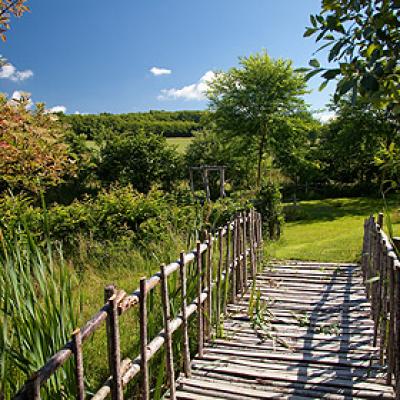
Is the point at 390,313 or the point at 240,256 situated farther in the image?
the point at 240,256

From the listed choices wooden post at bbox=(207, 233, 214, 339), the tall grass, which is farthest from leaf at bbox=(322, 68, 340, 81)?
wooden post at bbox=(207, 233, 214, 339)

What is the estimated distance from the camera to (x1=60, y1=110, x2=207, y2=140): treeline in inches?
1602

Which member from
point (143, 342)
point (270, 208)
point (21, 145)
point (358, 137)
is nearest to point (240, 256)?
point (143, 342)

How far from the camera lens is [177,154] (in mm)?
Result: 22594

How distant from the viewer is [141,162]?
69.5 ft

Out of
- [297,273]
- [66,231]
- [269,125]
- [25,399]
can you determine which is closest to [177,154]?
[269,125]

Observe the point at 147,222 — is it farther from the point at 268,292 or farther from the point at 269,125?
the point at 269,125

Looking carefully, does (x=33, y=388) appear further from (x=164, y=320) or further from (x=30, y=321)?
(x=164, y=320)

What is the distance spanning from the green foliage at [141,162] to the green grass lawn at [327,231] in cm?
750

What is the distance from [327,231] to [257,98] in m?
7.39

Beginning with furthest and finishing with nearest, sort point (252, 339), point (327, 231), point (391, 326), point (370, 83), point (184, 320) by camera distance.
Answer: point (327, 231)
point (252, 339)
point (184, 320)
point (391, 326)
point (370, 83)

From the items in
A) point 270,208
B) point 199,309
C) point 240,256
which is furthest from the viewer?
point 270,208

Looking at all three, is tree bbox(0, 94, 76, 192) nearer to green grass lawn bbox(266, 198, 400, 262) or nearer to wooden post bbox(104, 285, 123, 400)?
wooden post bbox(104, 285, 123, 400)

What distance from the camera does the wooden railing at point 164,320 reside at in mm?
2047
